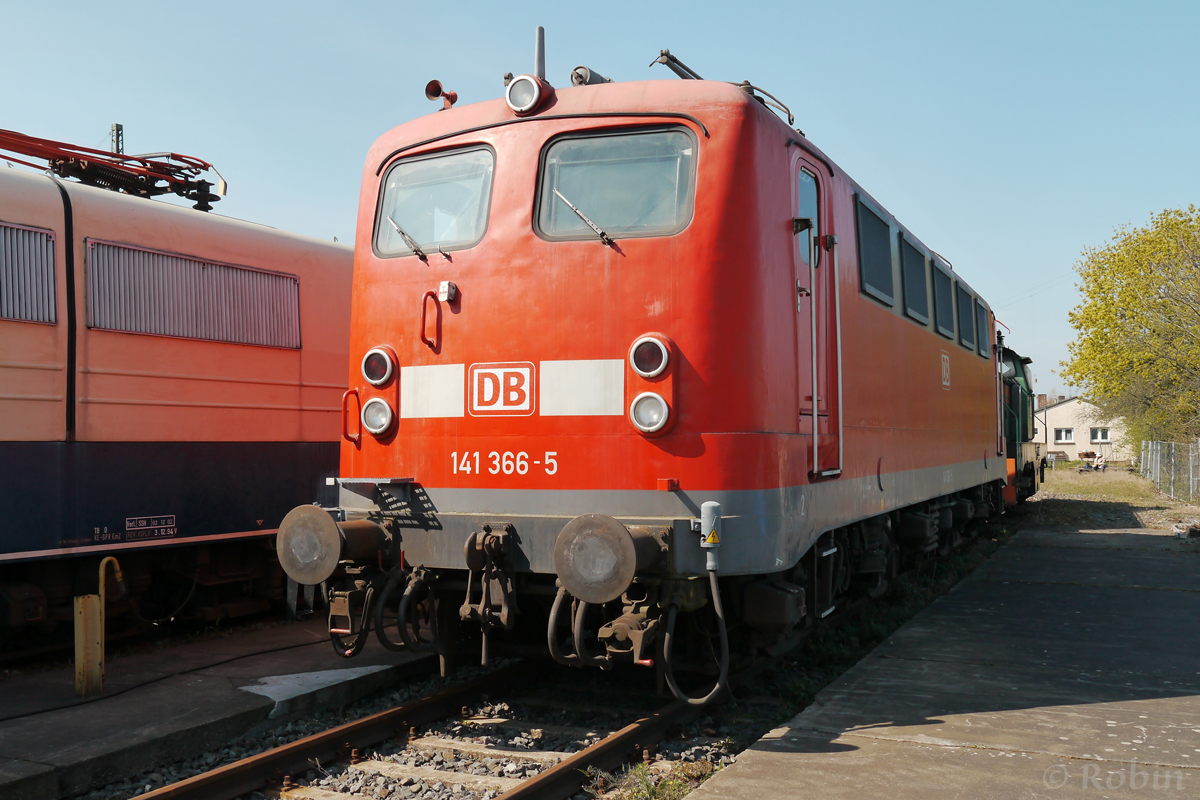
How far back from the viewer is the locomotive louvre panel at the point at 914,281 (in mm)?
8203

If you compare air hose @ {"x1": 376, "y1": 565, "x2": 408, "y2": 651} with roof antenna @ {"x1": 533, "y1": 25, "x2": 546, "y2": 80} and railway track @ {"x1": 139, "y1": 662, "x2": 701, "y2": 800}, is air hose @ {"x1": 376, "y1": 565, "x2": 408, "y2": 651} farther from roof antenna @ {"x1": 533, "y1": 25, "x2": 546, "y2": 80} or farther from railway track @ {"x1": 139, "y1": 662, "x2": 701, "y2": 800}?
roof antenna @ {"x1": 533, "y1": 25, "x2": 546, "y2": 80}

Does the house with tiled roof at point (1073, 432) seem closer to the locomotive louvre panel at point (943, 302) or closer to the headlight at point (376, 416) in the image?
the locomotive louvre panel at point (943, 302)

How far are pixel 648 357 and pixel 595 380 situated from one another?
315mm

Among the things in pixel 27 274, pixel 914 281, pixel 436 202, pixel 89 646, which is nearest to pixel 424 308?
pixel 436 202

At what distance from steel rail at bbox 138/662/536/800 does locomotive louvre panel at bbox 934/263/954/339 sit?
19.9 feet

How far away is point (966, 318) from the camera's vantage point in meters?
11.5

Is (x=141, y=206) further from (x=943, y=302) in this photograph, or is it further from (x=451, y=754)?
(x=943, y=302)


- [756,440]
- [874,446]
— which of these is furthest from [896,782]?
[874,446]

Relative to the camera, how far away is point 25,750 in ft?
15.2

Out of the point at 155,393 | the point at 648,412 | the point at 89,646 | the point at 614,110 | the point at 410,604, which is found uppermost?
the point at 614,110

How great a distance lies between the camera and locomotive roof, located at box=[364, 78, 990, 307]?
16.3ft

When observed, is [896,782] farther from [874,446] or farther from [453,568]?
[874,446]

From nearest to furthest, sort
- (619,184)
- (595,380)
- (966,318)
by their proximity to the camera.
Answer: (595,380), (619,184), (966,318)

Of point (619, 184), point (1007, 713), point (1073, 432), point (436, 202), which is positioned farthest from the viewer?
point (1073, 432)
